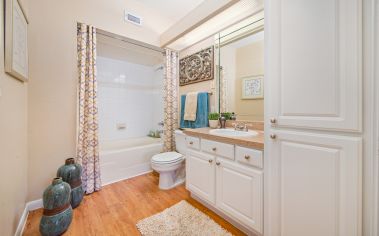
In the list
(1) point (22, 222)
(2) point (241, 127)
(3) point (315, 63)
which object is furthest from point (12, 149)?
(3) point (315, 63)

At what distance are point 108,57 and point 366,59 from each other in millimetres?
3640

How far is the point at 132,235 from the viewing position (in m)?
1.32

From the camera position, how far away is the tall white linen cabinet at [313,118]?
0.76 meters

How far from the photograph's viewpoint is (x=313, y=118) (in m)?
0.88

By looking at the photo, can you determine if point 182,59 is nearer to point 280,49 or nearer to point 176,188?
point 280,49

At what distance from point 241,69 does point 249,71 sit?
0.37ft

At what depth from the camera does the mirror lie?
1741mm

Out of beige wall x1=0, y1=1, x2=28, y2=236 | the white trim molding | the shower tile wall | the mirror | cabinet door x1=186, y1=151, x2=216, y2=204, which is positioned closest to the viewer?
the white trim molding

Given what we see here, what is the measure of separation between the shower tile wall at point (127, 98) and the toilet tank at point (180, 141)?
44.7 inches

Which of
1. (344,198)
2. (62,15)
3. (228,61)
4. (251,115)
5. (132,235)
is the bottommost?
(132,235)

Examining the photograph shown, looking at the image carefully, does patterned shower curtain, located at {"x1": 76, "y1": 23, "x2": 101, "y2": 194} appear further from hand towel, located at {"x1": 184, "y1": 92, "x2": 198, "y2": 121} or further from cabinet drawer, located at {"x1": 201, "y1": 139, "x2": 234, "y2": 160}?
cabinet drawer, located at {"x1": 201, "y1": 139, "x2": 234, "y2": 160}

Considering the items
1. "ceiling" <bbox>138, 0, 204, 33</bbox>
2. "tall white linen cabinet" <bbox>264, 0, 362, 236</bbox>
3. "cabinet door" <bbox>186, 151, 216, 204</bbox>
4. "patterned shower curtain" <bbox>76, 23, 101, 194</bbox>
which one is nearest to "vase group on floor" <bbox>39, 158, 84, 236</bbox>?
"patterned shower curtain" <bbox>76, 23, 101, 194</bbox>

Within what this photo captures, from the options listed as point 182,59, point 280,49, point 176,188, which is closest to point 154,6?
point 182,59

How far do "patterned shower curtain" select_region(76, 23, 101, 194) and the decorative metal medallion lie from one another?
4.38ft
